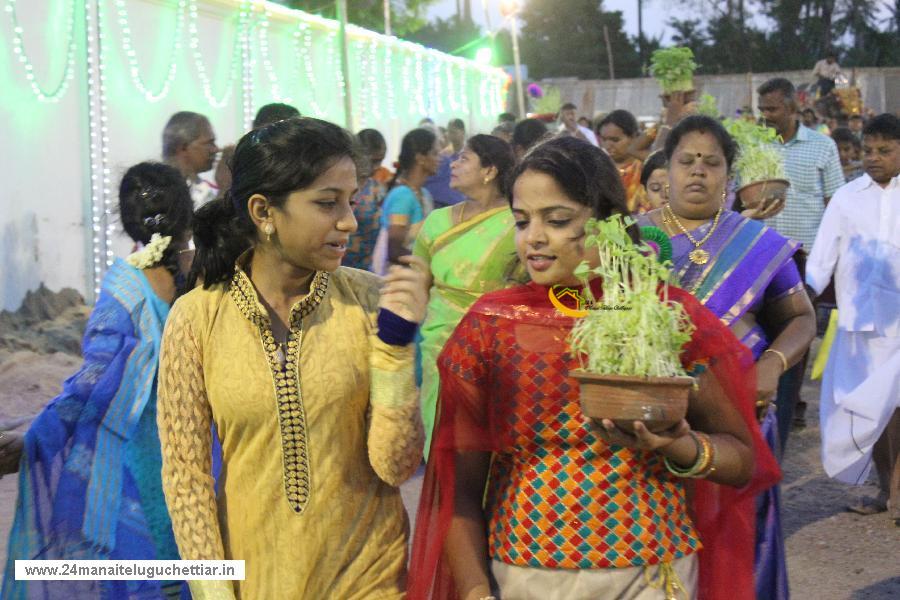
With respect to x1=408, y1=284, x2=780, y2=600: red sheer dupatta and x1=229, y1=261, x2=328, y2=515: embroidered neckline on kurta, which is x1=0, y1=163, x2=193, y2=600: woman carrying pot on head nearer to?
x1=229, y1=261, x2=328, y2=515: embroidered neckline on kurta

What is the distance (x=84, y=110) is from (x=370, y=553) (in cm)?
968

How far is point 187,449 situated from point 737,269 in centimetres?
226

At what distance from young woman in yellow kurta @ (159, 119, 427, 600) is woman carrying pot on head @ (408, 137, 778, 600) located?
0.39 ft

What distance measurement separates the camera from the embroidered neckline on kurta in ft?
8.77

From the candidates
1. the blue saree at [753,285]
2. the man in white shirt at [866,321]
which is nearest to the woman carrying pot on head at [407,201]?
the man in white shirt at [866,321]

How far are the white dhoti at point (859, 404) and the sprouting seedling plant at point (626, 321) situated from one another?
4.63 meters

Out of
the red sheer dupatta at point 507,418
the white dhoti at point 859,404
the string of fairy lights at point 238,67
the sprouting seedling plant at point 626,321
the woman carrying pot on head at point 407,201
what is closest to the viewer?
the sprouting seedling plant at point 626,321

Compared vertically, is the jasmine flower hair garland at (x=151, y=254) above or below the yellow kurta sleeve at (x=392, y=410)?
above

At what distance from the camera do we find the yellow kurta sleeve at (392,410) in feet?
8.67

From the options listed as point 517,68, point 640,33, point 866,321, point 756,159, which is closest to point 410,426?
point 756,159

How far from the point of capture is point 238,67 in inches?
578

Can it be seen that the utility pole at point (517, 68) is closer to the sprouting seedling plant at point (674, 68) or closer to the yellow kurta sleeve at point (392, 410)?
the sprouting seedling plant at point (674, 68)

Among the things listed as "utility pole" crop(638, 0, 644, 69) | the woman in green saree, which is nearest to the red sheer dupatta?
the woman in green saree

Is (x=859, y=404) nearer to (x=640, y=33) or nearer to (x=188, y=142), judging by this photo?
(x=188, y=142)
